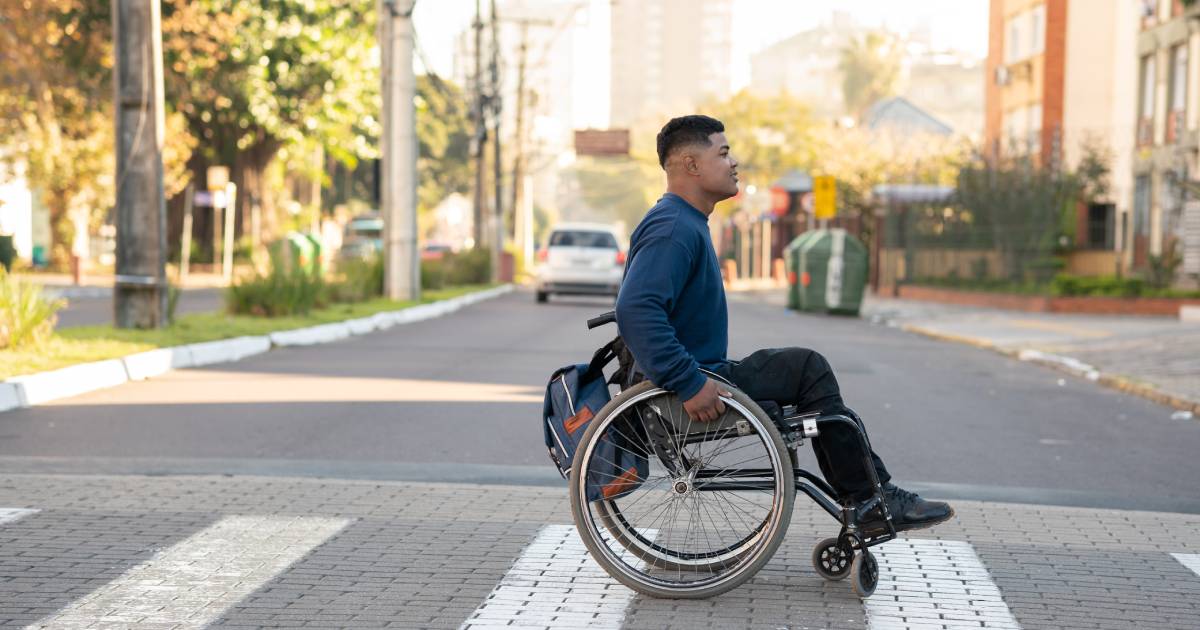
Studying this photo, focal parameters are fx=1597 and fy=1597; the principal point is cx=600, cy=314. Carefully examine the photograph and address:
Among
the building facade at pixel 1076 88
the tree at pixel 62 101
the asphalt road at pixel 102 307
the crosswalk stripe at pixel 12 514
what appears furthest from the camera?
the building facade at pixel 1076 88

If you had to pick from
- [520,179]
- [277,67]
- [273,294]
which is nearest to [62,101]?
[277,67]

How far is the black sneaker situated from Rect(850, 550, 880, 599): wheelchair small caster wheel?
153 mm

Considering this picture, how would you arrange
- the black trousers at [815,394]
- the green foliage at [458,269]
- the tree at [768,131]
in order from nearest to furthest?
the black trousers at [815,394] < the green foliage at [458,269] < the tree at [768,131]

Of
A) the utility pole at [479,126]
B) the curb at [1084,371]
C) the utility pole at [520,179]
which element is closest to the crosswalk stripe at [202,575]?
the curb at [1084,371]

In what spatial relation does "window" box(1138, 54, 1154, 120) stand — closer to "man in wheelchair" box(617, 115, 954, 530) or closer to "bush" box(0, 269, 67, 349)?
"bush" box(0, 269, 67, 349)

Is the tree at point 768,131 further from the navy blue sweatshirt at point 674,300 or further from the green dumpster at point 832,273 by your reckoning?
the navy blue sweatshirt at point 674,300

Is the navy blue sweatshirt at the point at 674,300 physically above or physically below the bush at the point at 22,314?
above

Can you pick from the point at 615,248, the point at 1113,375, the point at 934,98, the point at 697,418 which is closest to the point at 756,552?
the point at 697,418

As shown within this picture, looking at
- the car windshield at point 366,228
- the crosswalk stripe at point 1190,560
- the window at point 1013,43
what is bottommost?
the car windshield at point 366,228

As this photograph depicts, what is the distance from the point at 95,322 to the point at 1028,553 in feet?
55.3

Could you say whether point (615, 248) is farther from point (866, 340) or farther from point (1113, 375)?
point (1113, 375)

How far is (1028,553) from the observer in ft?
20.7

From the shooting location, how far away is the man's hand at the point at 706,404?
5102 mm

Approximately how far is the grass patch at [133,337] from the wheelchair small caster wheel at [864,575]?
7.97 metres
